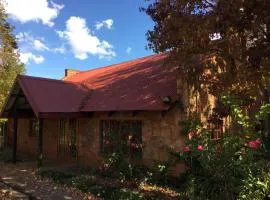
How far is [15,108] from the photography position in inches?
651

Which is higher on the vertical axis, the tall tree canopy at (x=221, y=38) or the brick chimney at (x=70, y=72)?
the brick chimney at (x=70, y=72)

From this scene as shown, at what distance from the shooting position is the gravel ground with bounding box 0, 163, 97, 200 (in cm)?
999

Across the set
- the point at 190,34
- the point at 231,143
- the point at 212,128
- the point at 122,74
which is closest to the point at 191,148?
the point at 231,143

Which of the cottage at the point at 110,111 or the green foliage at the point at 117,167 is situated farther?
the cottage at the point at 110,111

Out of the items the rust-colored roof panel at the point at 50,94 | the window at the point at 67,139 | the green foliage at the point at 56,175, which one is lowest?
the green foliage at the point at 56,175

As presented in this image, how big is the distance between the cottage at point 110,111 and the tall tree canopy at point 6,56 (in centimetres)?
716

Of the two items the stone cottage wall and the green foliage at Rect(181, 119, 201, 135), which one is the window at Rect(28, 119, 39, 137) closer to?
the stone cottage wall

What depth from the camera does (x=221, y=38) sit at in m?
9.52

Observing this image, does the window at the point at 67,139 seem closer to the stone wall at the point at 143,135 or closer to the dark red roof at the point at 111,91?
the stone wall at the point at 143,135

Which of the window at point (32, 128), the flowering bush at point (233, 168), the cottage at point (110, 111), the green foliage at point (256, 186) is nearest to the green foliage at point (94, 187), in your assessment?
the cottage at point (110, 111)

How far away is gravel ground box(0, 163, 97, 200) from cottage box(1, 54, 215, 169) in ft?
4.57

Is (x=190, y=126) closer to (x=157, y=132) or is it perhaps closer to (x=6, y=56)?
(x=157, y=132)

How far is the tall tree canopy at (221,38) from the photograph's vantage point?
872 centimetres

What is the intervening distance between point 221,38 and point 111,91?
7.44 meters
